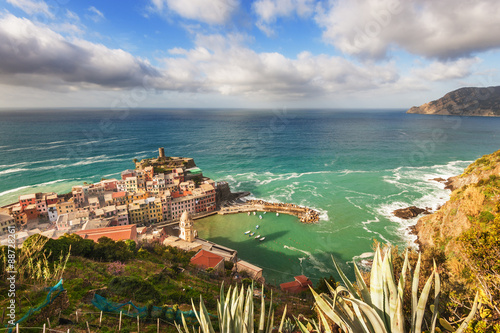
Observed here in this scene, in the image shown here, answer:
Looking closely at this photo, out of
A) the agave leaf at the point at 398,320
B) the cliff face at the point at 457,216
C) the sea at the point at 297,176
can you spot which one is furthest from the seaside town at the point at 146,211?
the agave leaf at the point at 398,320

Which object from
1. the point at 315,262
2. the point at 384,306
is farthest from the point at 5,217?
A: the point at 384,306

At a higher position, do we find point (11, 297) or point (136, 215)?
point (11, 297)

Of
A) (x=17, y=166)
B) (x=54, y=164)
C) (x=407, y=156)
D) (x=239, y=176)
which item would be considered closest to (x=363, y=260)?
(x=239, y=176)

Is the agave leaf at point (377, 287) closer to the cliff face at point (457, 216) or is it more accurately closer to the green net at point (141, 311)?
the green net at point (141, 311)

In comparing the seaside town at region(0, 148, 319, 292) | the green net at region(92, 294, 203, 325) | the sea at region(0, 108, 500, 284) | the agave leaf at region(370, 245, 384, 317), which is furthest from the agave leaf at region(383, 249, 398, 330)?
the sea at region(0, 108, 500, 284)

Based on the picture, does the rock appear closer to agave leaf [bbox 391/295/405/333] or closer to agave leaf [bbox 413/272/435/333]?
agave leaf [bbox 413/272/435/333]

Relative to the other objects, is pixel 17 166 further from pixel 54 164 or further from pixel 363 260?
pixel 363 260

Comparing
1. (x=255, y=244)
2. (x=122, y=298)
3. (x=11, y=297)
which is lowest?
(x=255, y=244)
